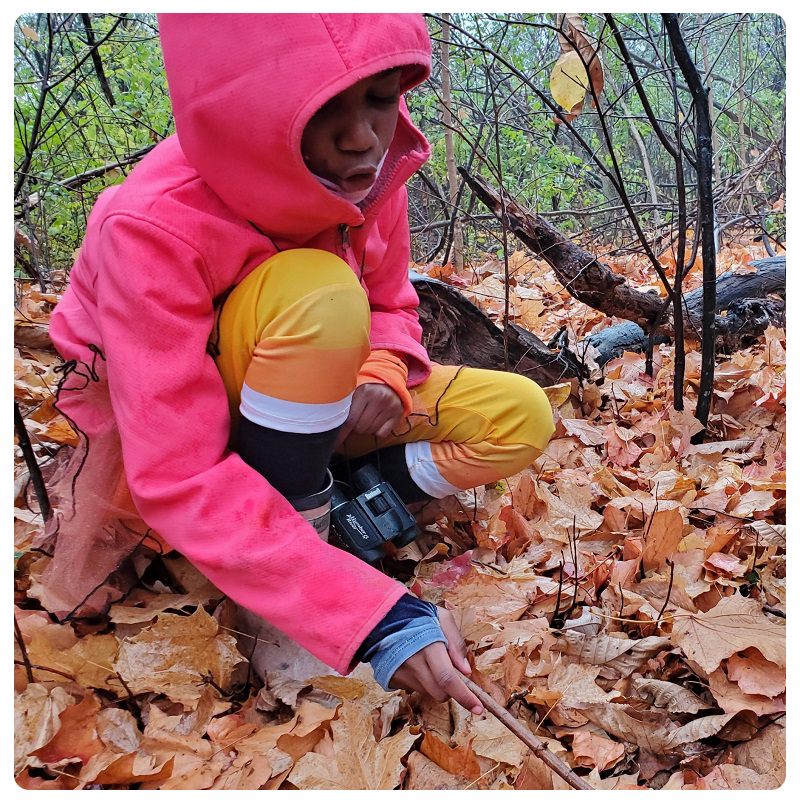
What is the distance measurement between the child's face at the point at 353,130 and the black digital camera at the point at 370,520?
1.94 feet

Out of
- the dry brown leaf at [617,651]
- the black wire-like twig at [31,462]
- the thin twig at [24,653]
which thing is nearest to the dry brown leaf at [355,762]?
the dry brown leaf at [617,651]

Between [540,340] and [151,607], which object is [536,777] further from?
[540,340]

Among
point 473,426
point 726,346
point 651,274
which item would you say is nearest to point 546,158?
point 651,274

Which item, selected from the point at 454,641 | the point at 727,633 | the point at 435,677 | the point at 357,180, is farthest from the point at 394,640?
the point at 357,180

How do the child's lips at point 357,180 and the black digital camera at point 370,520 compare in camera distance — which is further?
the black digital camera at point 370,520

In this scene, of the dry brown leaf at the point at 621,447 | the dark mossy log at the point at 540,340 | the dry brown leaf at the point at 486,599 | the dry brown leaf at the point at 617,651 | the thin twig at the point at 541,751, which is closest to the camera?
the thin twig at the point at 541,751

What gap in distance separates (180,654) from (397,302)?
0.82 metres

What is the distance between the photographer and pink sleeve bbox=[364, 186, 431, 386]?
1.43m

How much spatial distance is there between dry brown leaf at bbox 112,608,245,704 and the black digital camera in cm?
30

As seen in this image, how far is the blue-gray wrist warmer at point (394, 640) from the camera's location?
3.17 ft

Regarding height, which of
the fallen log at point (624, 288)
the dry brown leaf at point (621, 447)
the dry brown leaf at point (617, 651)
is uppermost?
the fallen log at point (624, 288)

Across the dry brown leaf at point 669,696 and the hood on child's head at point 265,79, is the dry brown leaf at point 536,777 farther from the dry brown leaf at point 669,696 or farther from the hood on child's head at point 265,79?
the hood on child's head at point 265,79

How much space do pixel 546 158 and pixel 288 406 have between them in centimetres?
455

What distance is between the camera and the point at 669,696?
105cm
